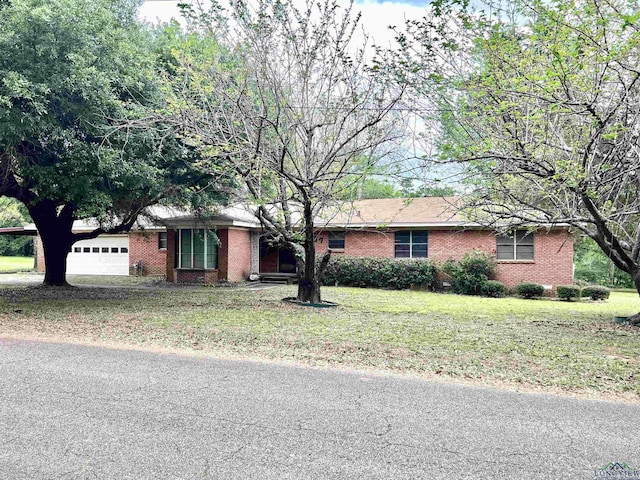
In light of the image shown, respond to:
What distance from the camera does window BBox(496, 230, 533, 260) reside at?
18203mm

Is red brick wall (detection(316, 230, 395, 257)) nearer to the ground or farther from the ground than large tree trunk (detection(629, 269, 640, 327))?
farther from the ground

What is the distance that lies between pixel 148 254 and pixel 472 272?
Answer: 1626 centimetres

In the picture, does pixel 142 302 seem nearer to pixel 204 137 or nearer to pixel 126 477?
pixel 204 137

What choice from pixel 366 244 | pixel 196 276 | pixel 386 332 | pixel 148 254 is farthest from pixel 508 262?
pixel 148 254

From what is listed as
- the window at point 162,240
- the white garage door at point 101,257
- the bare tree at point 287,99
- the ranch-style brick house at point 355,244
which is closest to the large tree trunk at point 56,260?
the ranch-style brick house at point 355,244

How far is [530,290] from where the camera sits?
1720 centimetres

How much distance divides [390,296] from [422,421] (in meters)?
12.2

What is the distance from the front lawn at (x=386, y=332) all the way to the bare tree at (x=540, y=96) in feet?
8.93

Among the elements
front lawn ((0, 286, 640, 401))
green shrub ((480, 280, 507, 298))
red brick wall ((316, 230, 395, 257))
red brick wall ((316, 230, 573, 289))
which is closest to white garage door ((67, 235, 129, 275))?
front lawn ((0, 286, 640, 401))

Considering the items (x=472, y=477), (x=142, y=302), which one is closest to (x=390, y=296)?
(x=142, y=302)

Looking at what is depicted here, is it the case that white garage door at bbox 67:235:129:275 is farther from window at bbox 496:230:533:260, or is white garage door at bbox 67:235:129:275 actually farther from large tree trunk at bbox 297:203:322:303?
window at bbox 496:230:533:260

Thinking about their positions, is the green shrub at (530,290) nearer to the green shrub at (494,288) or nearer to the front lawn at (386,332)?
the green shrub at (494,288)

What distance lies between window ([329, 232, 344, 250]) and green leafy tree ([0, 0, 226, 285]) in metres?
A: 9.31

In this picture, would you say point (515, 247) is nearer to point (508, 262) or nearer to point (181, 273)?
point (508, 262)
